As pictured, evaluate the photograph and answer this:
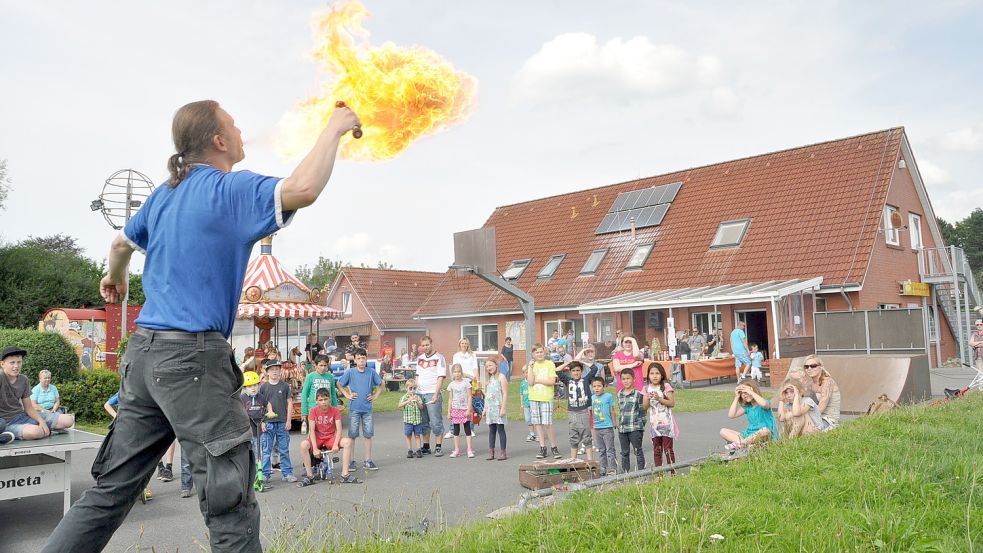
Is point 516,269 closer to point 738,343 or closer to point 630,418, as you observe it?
point 738,343

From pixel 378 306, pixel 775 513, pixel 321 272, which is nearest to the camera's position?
pixel 775 513

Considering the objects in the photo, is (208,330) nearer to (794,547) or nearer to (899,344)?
(794,547)

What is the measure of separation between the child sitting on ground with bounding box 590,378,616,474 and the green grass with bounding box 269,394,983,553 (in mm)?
2948

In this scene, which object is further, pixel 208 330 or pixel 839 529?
pixel 839 529

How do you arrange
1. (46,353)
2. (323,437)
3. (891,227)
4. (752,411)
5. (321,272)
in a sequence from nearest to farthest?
(752,411)
(323,437)
(46,353)
(891,227)
(321,272)

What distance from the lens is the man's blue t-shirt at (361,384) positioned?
11.1m

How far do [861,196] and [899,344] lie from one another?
9.48m

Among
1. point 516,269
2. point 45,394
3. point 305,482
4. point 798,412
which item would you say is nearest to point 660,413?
point 798,412

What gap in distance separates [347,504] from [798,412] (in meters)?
5.47

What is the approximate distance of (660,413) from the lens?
9109 mm

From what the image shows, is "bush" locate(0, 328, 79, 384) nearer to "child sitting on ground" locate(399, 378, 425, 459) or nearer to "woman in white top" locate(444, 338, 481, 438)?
"child sitting on ground" locate(399, 378, 425, 459)

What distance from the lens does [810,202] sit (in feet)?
82.8

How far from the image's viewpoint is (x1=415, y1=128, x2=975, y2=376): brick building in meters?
22.8

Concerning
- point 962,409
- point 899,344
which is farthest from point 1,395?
point 899,344
